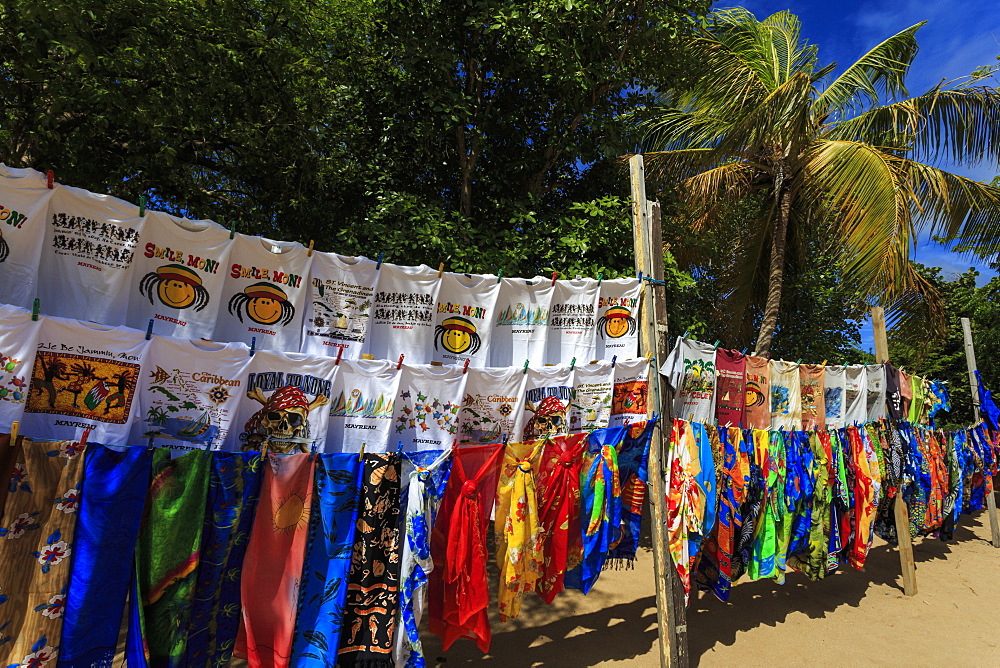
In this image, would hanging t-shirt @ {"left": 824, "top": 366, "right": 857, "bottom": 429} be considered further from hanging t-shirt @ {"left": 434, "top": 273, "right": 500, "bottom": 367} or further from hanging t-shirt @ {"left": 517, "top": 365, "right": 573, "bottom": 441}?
hanging t-shirt @ {"left": 434, "top": 273, "right": 500, "bottom": 367}

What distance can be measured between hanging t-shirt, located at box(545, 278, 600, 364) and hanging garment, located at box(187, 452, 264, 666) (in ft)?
7.86

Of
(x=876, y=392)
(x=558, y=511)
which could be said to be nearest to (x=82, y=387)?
(x=558, y=511)

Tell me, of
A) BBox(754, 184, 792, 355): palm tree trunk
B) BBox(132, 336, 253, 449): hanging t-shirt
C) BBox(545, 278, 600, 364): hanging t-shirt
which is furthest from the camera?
BBox(754, 184, 792, 355): palm tree trunk

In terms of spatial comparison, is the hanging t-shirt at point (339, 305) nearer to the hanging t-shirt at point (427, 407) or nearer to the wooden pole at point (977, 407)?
the hanging t-shirt at point (427, 407)

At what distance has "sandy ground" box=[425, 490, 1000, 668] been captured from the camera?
182 inches

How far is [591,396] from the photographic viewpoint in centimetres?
429

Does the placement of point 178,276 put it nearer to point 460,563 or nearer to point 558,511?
point 460,563

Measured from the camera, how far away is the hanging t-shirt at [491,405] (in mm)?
3871

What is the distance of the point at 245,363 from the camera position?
3.10 m

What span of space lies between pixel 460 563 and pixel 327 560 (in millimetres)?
845

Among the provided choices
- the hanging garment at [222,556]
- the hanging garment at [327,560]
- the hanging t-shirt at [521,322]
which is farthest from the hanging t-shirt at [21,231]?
the hanging t-shirt at [521,322]

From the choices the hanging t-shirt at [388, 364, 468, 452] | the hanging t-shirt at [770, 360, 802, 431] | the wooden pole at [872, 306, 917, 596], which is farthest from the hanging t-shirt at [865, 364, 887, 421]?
the hanging t-shirt at [388, 364, 468, 452]

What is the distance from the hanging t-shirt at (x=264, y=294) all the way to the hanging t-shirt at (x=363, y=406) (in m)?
0.42

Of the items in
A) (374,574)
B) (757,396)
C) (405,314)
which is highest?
(405,314)
